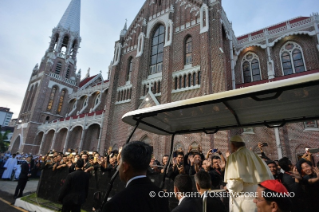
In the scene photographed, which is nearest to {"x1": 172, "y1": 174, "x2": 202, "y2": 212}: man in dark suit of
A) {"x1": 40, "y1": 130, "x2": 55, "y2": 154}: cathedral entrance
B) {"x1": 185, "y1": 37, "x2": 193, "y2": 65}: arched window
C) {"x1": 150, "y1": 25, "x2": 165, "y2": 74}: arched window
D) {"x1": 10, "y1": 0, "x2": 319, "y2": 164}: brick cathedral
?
{"x1": 10, "y1": 0, "x2": 319, "y2": 164}: brick cathedral

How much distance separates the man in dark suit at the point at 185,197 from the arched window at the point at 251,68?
18003mm

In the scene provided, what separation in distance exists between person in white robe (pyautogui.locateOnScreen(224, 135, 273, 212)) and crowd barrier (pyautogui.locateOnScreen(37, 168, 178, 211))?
2119 millimetres

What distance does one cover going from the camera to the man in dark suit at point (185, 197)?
2.08 meters

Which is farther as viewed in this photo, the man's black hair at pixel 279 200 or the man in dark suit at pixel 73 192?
the man in dark suit at pixel 73 192

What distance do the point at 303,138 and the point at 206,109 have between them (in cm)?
1283

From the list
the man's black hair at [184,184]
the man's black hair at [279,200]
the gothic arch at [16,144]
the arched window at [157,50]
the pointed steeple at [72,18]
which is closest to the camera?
the man's black hair at [279,200]

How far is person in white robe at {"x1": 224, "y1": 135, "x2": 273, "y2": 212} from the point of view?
2.45 m

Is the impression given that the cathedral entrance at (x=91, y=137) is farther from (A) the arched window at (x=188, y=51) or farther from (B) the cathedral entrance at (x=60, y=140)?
(A) the arched window at (x=188, y=51)

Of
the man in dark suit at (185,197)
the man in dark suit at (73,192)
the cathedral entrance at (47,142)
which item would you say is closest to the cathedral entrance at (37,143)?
the cathedral entrance at (47,142)

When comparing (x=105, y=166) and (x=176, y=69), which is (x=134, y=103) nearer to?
(x=176, y=69)

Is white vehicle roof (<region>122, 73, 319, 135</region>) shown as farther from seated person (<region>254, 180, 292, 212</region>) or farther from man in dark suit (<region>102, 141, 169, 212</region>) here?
man in dark suit (<region>102, 141, 169, 212</region>)

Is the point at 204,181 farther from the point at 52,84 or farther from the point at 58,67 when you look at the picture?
the point at 58,67

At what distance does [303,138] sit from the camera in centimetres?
1198

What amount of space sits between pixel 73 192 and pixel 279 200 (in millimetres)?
4211
